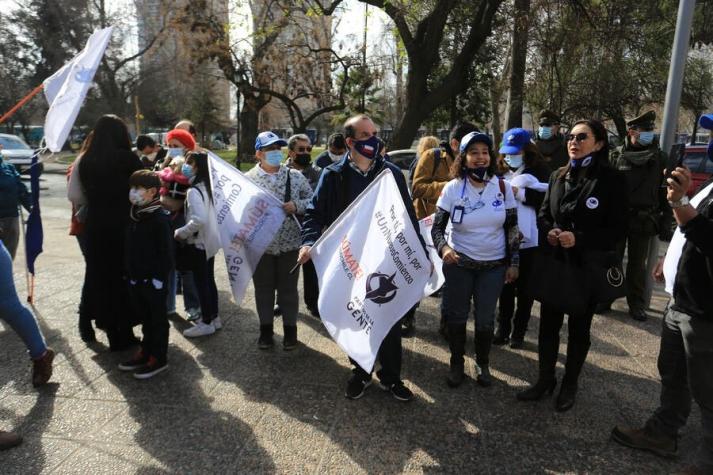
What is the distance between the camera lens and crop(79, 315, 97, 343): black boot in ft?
14.0

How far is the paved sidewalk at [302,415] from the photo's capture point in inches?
110

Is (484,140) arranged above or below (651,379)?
above

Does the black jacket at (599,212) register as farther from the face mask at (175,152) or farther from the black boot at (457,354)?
the face mask at (175,152)

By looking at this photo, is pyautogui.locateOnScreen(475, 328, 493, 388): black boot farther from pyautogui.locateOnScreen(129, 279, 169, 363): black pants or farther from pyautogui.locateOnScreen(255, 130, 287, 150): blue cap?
pyautogui.locateOnScreen(129, 279, 169, 363): black pants

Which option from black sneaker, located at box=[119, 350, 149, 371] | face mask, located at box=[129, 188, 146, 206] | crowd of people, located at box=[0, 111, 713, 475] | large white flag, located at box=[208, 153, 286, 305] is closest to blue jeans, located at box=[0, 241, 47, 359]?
crowd of people, located at box=[0, 111, 713, 475]

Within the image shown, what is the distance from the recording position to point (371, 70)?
2045 centimetres

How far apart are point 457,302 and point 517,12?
8.24 meters

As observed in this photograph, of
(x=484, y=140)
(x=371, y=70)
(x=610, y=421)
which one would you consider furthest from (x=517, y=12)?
(x=371, y=70)

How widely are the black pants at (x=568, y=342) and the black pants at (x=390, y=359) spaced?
1.01 metres

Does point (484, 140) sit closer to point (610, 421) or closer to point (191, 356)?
point (610, 421)

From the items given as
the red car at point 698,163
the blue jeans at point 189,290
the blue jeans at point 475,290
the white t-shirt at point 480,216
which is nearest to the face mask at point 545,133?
the white t-shirt at point 480,216

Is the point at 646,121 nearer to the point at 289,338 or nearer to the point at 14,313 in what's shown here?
the point at 289,338

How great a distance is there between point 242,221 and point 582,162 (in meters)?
2.55

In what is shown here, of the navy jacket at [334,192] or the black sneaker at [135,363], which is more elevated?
the navy jacket at [334,192]
